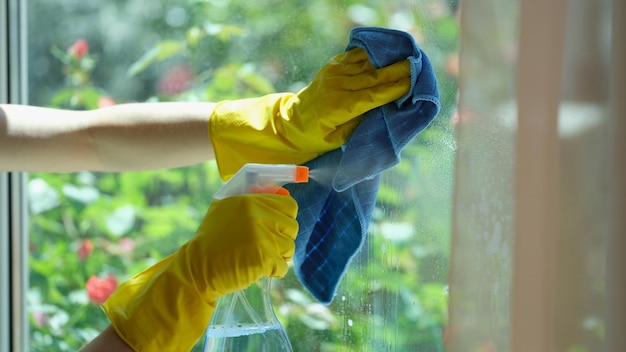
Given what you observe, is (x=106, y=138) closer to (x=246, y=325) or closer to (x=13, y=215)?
(x=246, y=325)

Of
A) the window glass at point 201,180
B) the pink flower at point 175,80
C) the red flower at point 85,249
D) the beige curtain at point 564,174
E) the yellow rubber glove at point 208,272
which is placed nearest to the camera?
the beige curtain at point 564,174

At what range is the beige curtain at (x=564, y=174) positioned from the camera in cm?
55

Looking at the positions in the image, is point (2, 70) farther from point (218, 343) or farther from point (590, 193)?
point (590, 193)

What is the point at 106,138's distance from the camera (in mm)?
859

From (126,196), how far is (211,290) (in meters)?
0.61

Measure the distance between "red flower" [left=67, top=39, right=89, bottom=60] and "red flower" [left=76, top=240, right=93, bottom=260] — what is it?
31 centimetres

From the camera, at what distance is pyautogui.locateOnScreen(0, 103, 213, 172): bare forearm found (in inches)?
32.8

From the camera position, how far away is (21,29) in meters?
1.31

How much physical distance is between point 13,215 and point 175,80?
0.41 metres

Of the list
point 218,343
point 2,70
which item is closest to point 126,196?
point 2,70

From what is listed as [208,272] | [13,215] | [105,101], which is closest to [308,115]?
[208,272]

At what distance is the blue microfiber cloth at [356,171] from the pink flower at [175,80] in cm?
45

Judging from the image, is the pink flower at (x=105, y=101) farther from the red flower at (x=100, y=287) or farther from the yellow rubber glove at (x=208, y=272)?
the yellow rubber glove at (x=208, y=272)

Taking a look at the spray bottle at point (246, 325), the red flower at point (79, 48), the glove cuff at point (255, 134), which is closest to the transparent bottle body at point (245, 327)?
the spray bottle at point (246, 325)
